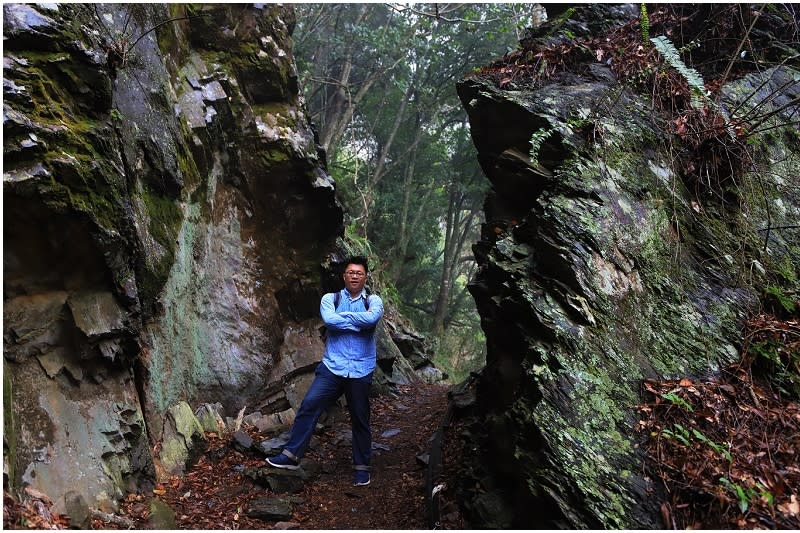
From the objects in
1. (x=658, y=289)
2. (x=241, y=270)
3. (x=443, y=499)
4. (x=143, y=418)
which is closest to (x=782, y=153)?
(x=658, y=289)

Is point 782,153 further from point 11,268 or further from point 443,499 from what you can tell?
point 11,268

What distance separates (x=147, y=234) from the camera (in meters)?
5.99

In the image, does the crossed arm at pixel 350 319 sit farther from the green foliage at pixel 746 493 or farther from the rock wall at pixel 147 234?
the green foliage at pixel 746 493

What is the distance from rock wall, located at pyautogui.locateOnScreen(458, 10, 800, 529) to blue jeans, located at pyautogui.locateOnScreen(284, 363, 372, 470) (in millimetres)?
1319

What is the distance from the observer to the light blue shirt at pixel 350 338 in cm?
577

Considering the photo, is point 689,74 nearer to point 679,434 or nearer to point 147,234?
point 679,434

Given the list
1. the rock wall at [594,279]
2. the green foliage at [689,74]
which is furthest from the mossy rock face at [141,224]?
the green foliage at [689,74]

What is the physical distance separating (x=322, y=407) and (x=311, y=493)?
3.16 ft

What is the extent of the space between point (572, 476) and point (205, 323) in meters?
5.78

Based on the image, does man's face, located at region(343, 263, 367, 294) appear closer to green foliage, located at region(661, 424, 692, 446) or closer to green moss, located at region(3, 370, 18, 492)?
green moss, located at region(3, 370, 18, 492)

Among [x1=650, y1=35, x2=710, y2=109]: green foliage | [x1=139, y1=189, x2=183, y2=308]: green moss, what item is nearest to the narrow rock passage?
[x1=139, y1=189, x2=183, y2=308]: green moss

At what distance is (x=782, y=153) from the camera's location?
6.64m

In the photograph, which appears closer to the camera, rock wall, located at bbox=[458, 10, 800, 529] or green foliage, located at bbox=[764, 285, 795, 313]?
rock wall, located at bbox=[458, 10, 800, 529]

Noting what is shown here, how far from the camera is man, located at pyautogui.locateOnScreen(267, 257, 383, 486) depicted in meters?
5.77
